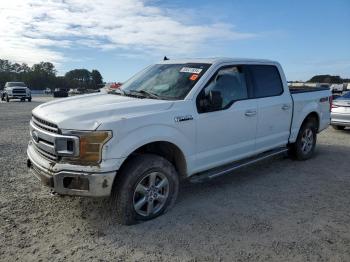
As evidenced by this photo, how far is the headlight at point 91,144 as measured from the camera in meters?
3.65

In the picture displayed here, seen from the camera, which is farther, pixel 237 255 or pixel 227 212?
pixel 227 212

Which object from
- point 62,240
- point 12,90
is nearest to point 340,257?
point 62,240

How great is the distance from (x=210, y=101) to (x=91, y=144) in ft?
5.64

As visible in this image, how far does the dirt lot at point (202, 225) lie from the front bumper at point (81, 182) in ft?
1.61

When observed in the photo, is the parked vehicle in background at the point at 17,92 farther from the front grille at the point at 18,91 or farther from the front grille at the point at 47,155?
the front grille at the point at 47,155

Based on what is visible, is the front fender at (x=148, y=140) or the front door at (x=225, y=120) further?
the front door at (x=225, y=120)

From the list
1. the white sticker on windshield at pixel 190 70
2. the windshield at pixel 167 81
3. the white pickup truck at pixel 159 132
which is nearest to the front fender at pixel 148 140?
Answer: the white pickup truck at pixel 159 132

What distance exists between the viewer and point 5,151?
304 inches

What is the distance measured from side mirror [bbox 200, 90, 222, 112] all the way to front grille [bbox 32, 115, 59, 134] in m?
1.81

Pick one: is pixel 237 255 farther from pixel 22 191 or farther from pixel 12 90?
pixel 12 90

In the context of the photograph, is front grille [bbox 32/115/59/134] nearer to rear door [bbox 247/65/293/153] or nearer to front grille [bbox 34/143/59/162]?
front grille [bbox 34/143/59/162]

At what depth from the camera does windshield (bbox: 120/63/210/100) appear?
15.5 ft

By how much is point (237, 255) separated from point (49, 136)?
2.28 meters

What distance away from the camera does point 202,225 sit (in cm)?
409
